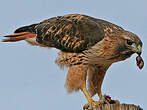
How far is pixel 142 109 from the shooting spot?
5457 mm

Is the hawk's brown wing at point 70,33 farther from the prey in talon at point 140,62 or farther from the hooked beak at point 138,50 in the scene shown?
the prey in talon at point 140,62

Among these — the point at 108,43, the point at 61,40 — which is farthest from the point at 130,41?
the point at 61,40

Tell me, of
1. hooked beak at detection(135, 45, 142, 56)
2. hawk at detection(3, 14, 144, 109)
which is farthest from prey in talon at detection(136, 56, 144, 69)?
hooked beak at detection(135, 45, 142, 56)

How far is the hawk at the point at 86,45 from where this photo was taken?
733 centimetres

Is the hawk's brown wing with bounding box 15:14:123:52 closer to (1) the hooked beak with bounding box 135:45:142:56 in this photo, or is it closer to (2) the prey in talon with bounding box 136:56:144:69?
(1) the hooked beak with bounding box 135:45:142:56

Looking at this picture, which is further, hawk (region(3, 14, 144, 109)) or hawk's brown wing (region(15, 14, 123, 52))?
hawk's brown wing (region(15, 14, 123, 52))

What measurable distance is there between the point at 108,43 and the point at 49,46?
4.31 ft

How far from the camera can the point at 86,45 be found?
24.5ft

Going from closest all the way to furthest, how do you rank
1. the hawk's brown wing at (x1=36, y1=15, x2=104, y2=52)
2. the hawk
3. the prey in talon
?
the prey in talon → the hawk → the hawk's brown wing at (x1=36, y1=15, x2=104, y2=52)

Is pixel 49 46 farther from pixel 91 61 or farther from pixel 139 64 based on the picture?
pixel 139 64

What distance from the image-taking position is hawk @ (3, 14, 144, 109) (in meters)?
7.33

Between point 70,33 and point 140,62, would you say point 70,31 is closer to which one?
point 70,33

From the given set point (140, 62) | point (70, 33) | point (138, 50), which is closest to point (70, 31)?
point (70, 33)

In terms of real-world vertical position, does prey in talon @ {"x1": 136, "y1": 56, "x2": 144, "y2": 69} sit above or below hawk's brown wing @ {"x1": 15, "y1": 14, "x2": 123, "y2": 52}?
below
